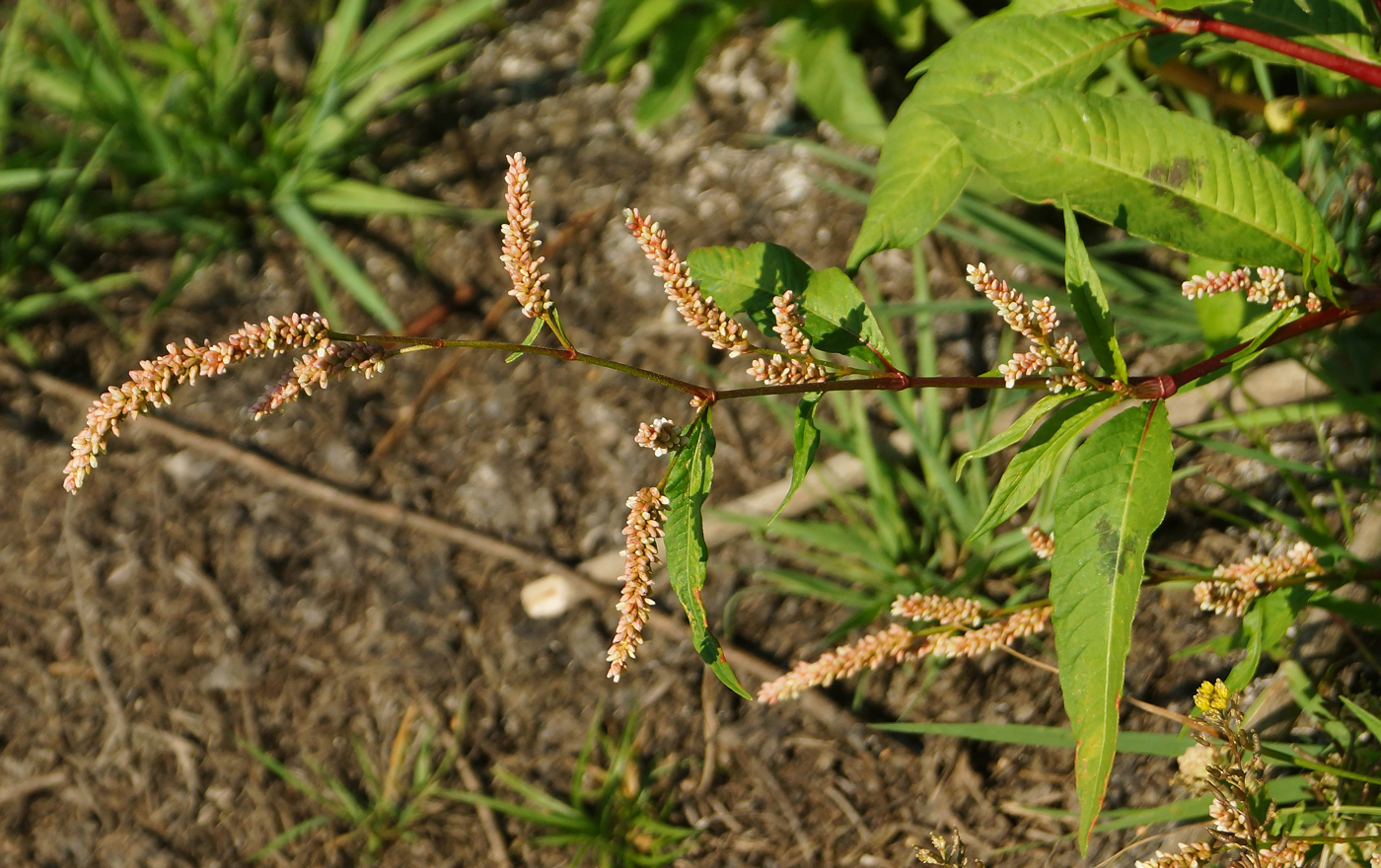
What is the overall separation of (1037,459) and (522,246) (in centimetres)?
68

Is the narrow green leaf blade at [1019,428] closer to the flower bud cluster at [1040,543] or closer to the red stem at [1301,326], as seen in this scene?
the red stem at [1301,326]

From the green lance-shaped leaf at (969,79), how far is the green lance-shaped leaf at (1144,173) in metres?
0.17

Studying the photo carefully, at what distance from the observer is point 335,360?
1147 mm

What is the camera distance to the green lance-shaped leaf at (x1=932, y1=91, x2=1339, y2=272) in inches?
54.7

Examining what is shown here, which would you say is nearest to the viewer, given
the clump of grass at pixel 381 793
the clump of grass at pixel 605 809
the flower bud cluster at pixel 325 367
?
the flower bud cluster at pixel 325 367

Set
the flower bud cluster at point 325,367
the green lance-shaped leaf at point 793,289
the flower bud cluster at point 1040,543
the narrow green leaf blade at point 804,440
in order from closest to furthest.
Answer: the flower bud cluster at point 325,367 < the narrow green leaf blade at point 804,440 < the green lance-shaped leaf at point 793,289 < the flower bud cluster at point 1040,543

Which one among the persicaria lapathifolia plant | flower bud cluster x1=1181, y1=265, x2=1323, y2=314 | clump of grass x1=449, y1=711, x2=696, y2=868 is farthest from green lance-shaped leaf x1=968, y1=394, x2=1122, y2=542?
clump of grass x1=449, y1=711, x2=696, y2=868

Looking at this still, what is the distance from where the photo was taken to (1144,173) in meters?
1.40

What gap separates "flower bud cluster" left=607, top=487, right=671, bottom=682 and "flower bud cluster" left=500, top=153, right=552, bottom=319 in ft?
0.80

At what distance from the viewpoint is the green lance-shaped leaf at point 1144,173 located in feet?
4.56

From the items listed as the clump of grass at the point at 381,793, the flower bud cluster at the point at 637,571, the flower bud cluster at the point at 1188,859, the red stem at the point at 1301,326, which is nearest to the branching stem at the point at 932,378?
the red stem at the point at 1301,326

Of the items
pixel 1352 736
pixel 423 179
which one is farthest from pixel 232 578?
pixel 1352 736

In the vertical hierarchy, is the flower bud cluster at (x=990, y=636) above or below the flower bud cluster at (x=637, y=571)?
below

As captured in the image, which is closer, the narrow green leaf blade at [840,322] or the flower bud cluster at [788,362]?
the flower bud cluster at [788,362]
